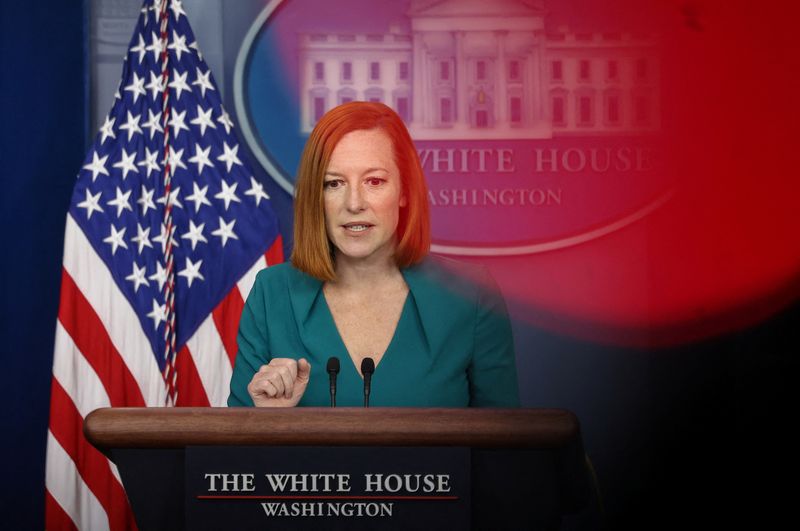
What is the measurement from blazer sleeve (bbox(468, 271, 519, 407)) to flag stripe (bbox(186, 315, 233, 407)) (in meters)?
1.26

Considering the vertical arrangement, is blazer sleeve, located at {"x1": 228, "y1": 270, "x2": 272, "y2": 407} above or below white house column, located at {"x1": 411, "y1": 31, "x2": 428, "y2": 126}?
below

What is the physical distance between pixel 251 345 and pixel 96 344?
1189 mm

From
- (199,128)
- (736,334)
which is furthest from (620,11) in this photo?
(199,128)

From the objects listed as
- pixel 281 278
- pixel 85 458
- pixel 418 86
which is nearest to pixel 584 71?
pixel 418 86

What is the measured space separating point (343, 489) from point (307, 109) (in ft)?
7.52

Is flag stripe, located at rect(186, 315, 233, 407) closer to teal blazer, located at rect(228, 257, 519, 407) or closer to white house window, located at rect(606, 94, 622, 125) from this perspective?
teal blazer, located at rect(228, 257, 519, 407)

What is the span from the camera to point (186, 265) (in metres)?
3.05

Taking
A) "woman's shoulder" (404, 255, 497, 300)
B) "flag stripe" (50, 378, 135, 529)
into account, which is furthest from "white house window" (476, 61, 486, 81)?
"flag stripe" (50, 378, 135, 529)

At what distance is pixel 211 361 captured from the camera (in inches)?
120

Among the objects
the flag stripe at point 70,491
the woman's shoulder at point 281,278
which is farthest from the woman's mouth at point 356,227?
the flag stripe at point 70,491

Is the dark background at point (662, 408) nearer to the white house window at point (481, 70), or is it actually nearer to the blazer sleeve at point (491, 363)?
the white house window at point (481, 70)

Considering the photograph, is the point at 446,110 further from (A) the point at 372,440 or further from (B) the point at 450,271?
(A) the point at 372,440

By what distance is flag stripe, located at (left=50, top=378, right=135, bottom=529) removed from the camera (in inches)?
115

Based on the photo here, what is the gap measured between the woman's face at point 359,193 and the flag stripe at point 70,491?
1457mm
